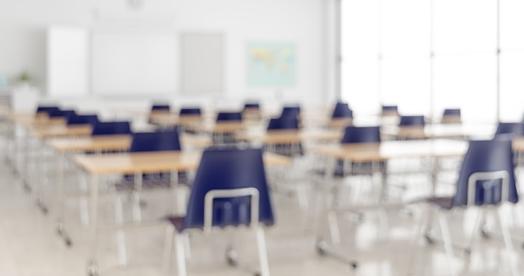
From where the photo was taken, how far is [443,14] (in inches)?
488

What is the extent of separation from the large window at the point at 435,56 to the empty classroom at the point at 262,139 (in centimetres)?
4

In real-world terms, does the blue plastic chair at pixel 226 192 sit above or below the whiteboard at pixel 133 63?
below

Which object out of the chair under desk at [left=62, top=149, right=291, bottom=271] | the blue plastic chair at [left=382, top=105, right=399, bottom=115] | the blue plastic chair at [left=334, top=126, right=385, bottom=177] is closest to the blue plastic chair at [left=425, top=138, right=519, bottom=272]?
the chair under desk at [left=62, top=149, right=291, bottom=271]

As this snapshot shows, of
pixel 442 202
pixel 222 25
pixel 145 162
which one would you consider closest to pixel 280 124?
pixel 442 202

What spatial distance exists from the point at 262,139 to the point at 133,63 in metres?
8.92

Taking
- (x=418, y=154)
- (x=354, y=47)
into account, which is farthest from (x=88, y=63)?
(x=418, y=154)

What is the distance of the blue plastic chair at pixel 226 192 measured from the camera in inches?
135

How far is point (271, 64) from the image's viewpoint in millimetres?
15445

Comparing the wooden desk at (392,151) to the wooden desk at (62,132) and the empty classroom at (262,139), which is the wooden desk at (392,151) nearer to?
the empty classroom at (262,139)

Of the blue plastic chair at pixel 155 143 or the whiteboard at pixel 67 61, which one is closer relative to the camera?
the blue plastic chair at pixel 155 143

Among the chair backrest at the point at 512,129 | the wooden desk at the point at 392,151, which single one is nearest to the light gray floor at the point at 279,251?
the wooden desk at the point at 392,151

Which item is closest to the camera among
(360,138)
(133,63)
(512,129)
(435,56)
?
(360,138)

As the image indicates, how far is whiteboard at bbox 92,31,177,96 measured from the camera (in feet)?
45.2

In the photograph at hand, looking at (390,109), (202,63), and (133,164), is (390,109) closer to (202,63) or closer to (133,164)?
(202,63)
